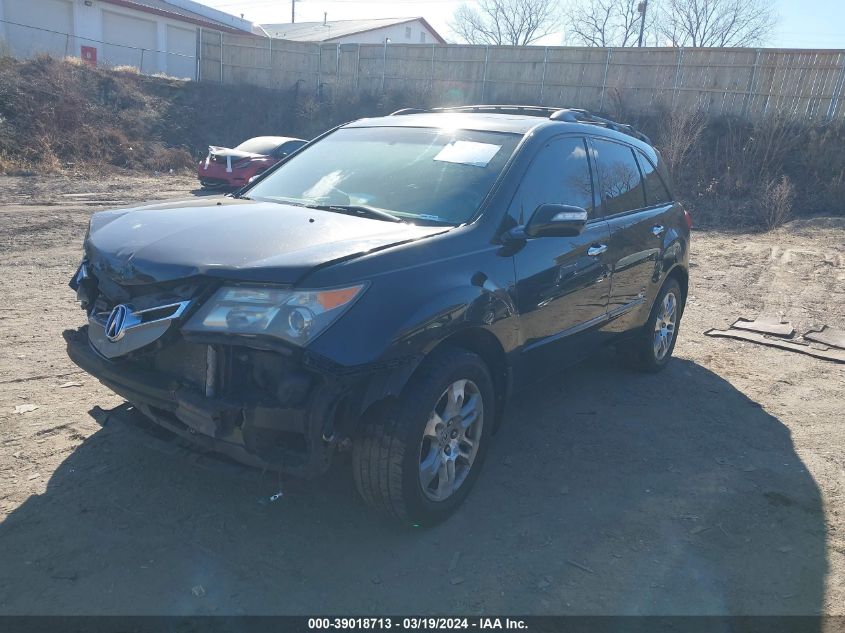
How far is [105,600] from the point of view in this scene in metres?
2.66

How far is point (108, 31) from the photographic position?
113 ft

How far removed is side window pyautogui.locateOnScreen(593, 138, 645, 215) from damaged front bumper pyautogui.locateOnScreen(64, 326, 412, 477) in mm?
2496

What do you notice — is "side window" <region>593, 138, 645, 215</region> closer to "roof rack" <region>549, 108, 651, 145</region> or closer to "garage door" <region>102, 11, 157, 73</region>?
"roof rack" <region>549, 108, 651, 145</region>

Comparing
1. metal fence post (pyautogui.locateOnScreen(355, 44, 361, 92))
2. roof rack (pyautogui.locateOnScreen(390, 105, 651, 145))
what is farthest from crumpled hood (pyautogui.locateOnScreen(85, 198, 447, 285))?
metal fence post (pyautogui.locateOnScreen(355, 44, 361, 92))

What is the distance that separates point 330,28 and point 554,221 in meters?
55.5

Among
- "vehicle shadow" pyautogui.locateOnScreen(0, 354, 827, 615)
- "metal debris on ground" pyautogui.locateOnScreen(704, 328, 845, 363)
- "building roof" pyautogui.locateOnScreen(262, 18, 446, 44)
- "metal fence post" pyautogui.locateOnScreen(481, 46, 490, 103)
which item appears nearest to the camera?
"vehicle shadow" pyautogui.locateOnScreen(0, 354, 827, 615)

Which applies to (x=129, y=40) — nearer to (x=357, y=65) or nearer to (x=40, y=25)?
(x=40, y=25)

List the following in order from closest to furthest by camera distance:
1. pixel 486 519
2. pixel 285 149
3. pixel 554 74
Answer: pixel 486 519
pixel 285 149
pixel 554 74

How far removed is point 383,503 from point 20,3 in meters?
36.7

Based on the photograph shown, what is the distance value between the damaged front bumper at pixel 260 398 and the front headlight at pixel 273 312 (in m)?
0.09

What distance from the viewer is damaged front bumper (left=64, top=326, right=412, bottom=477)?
268 centimetres

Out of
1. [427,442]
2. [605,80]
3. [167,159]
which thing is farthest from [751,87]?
[427,442]

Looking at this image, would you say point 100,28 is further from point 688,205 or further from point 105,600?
point 105,600

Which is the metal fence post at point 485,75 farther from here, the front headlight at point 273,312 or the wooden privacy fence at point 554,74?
the front headlight at point 273,312
